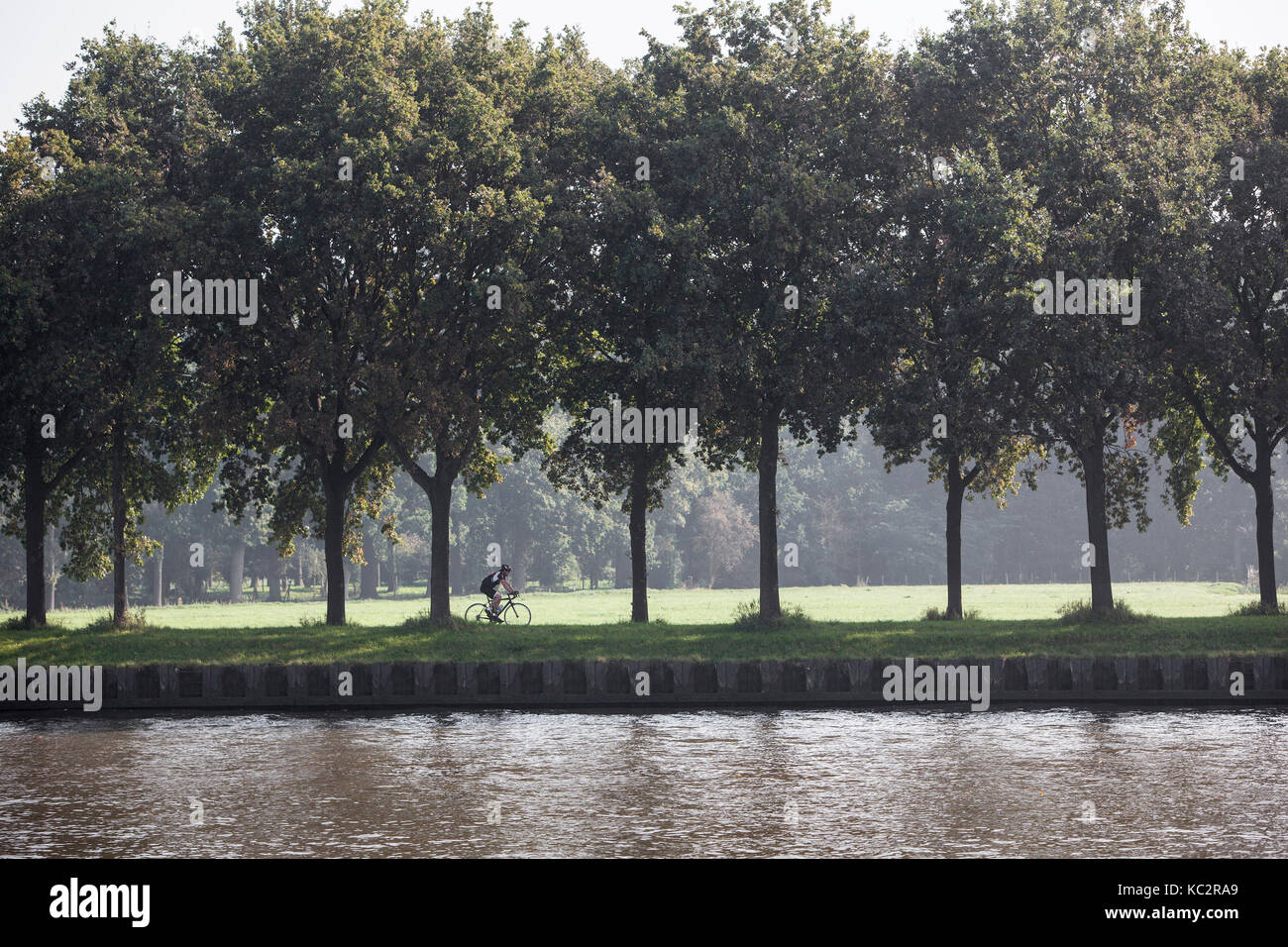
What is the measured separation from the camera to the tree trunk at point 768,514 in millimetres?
37906

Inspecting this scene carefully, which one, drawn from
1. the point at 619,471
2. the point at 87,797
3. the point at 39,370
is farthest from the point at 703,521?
the point at 87,797

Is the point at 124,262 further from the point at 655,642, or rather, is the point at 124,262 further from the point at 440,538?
the point at 655,642

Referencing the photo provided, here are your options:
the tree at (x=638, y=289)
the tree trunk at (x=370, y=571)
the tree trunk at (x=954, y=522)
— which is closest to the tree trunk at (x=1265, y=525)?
the tree trunk at (x=954, y=522)

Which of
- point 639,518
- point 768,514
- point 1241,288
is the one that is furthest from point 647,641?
point 1241,288

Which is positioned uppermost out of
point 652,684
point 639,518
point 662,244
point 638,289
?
point 662,244

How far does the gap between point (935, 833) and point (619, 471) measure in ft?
89.4

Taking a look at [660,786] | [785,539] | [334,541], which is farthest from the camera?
[785,539]

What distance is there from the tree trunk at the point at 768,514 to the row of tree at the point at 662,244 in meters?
0.15

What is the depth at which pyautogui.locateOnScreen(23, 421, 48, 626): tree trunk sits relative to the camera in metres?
40.6

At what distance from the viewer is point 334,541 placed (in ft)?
131

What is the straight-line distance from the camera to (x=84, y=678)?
101 ft

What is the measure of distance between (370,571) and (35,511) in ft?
226

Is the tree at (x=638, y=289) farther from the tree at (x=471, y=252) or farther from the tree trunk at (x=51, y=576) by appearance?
the tree trunk at (x=51, y=576)
